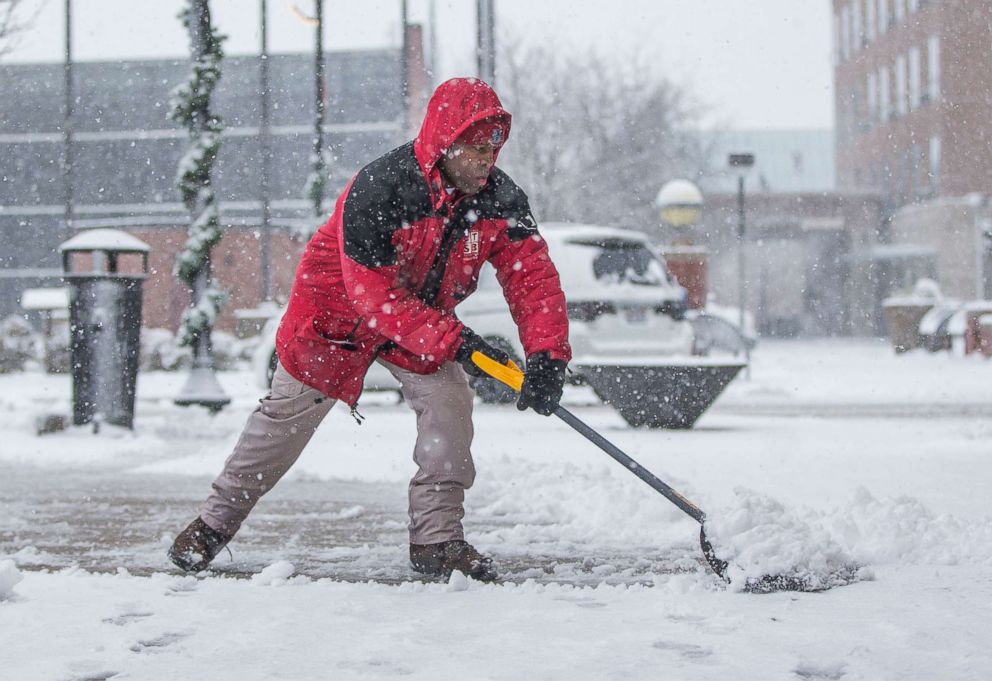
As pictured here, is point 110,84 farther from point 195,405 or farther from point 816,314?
point 195,405

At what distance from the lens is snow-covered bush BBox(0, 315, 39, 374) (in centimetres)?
1983

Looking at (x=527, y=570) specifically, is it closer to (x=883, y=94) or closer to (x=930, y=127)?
(x=930, y=127)

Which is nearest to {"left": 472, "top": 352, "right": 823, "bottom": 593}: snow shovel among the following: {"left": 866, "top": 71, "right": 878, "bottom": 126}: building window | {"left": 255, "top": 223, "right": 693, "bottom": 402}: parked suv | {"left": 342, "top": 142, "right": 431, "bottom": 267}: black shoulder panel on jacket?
{"left": 342, "top": 142, "right": 431, "bottom": 267}: black shoulder panel on jacket

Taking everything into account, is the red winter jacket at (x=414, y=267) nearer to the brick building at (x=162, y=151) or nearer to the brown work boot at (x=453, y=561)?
the brown work boot at (x=453, y=561)

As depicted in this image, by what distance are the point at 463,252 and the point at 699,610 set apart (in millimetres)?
1237

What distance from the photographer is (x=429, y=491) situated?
397 cm

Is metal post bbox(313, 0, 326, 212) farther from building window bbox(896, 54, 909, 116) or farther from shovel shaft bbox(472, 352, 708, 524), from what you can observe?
building window bbox(896, 54, 909, 116)

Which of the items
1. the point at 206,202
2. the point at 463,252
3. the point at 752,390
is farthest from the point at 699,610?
the point at 752,390

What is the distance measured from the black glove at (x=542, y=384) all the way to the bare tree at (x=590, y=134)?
74.2 feet

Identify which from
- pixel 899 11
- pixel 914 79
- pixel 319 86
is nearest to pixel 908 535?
pixel 319 86

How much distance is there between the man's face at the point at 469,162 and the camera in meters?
3.65

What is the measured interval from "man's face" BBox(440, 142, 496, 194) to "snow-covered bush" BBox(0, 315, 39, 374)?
1760 centimetres

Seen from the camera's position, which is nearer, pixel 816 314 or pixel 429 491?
pixel 429 491

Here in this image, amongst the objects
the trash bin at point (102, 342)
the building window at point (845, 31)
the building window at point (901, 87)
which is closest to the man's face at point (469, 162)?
the trash bin at point (102, 342)
